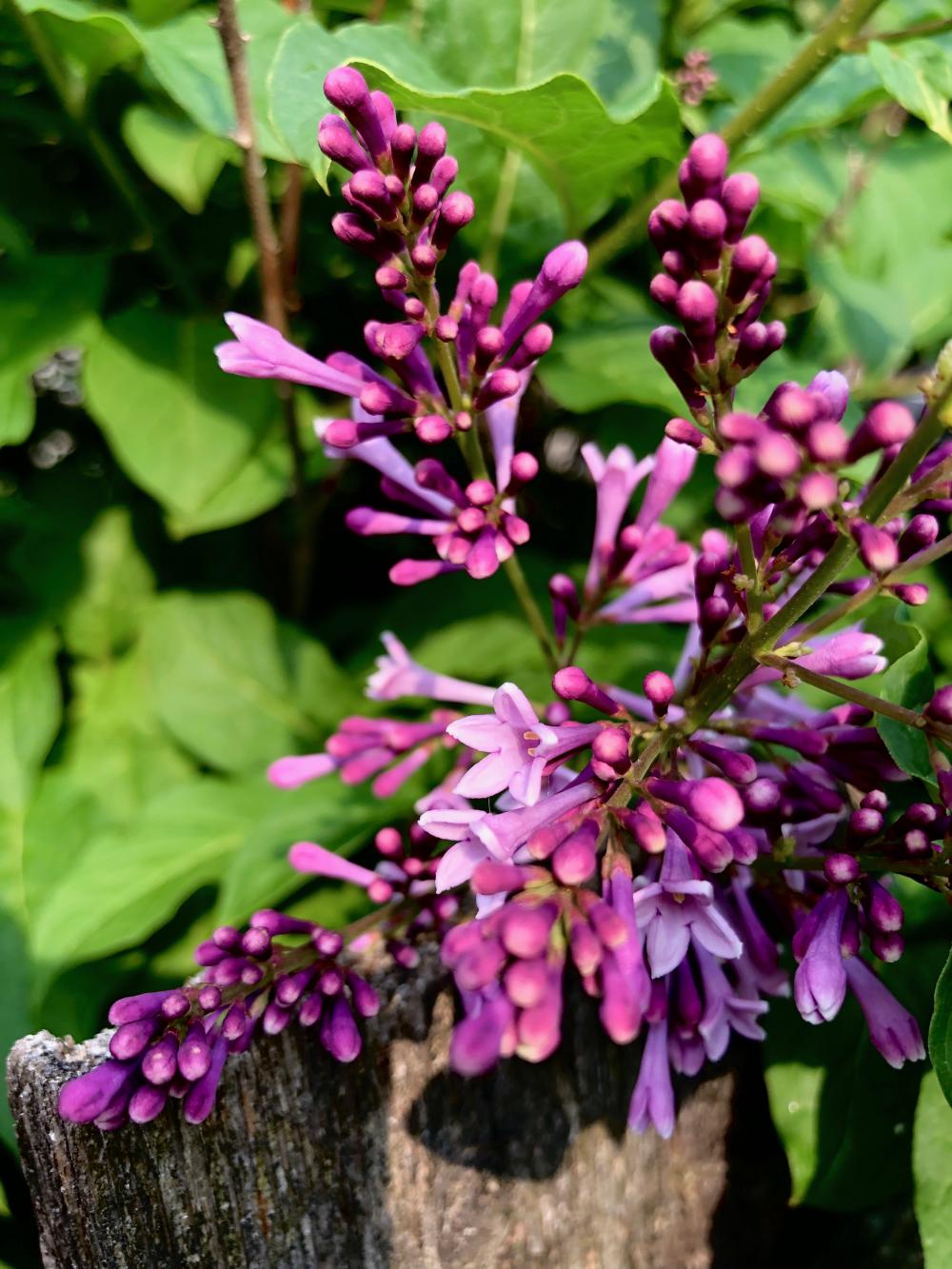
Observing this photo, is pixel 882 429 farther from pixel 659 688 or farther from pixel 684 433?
pixel 659 688

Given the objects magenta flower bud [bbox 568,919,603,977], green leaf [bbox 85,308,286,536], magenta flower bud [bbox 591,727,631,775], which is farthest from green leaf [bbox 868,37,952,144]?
magenta flower bud [bbox 568,919,603,977]

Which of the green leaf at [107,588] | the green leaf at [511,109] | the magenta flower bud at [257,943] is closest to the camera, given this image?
the magenta flower bud at [257,943]

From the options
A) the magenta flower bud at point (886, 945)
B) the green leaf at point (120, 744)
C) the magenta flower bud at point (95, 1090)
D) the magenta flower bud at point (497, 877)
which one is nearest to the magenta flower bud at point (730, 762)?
the magenta flower bud at point (886, 945)

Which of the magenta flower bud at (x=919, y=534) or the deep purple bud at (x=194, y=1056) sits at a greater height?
the magenta flower bud at (x=919, y=534)

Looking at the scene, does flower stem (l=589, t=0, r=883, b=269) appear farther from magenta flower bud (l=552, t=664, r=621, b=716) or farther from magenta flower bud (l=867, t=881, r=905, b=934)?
magenta flower bud (l=867, t=881, r=905, b=934)

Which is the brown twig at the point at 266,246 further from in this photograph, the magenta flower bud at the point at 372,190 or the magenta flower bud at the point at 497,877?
the magenta flower bud at the point at 497,877

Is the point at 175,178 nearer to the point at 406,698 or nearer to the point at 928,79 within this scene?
the point at 406,698

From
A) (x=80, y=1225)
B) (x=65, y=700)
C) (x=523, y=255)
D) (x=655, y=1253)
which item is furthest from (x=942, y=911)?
(x=65, y=700)
